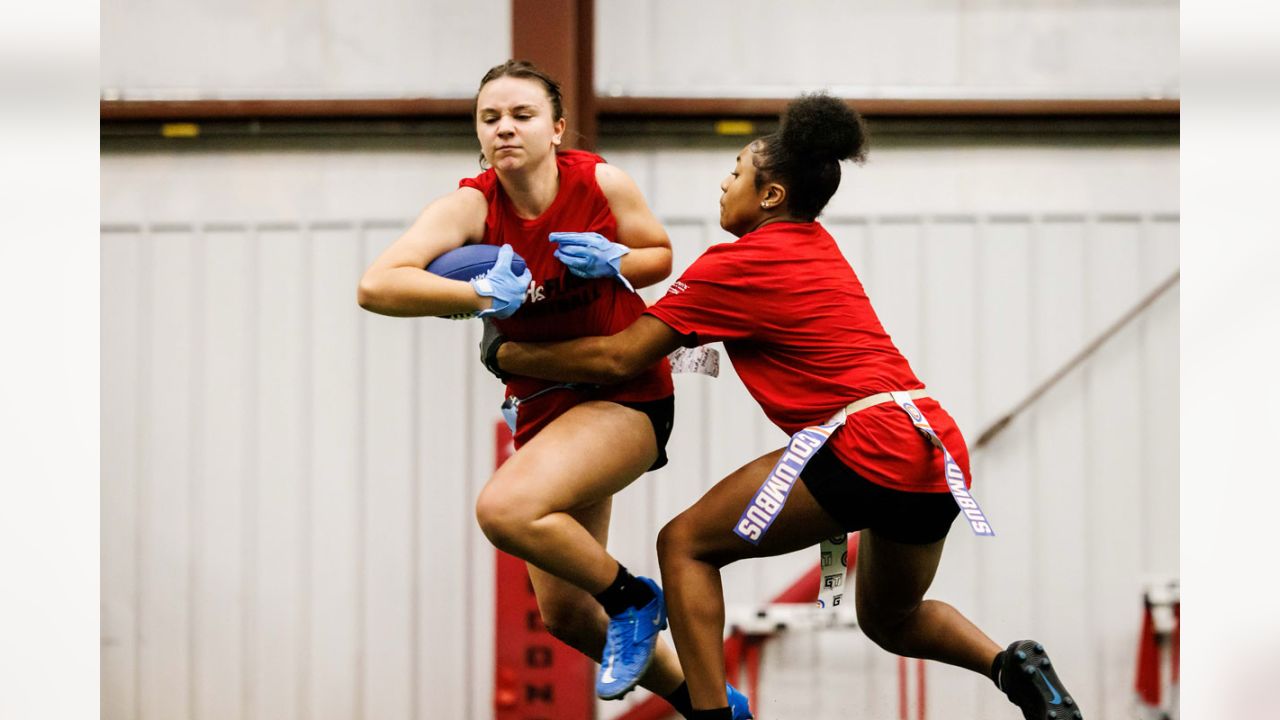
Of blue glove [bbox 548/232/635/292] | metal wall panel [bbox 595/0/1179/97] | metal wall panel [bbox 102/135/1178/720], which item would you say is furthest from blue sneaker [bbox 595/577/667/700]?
metal wall panel [bbox 595/0/1179/97]

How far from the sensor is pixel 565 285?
2686mm

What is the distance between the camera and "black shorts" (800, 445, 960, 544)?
245cm

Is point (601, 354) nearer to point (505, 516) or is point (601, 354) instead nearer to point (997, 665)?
point (505, 516)

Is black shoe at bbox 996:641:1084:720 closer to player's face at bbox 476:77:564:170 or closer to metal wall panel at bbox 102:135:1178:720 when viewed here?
player's face at bbox 476:77:564:170

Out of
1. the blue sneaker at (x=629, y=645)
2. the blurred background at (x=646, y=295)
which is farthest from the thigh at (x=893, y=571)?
the blurred background at (x=646, y=295)

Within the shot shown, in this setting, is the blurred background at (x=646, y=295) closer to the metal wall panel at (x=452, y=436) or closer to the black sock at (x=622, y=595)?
the metal wall panel at (x=452, y=436)

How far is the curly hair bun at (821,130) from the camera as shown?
263cm

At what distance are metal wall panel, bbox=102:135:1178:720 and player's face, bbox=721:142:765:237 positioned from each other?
2.16 meters

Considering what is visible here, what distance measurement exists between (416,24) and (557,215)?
255 centimetres

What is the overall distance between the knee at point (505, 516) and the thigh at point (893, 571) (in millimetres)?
750

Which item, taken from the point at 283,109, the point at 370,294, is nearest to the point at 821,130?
the point at 370,294

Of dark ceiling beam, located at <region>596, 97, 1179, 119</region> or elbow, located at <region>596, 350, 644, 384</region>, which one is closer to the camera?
elbow, located at <region>596, 350, 644, 384</region>

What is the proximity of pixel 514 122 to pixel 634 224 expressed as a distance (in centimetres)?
36
